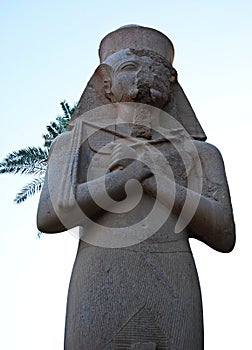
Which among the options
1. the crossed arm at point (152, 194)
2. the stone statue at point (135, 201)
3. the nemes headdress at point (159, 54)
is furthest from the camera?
the nemes headdress at point (159, 54)

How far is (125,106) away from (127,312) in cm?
186

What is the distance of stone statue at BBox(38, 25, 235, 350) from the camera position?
12.3 ft

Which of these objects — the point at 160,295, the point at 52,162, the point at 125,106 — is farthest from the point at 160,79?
the point at 160,295

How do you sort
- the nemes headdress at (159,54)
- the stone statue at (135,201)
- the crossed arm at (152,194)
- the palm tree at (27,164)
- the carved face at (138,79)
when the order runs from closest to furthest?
the stone statue at (135,201) → the crossed arm at (152,194) → the carved face at (138,79) → the nemes headdress at (159,54) → the palm tree at (27,164)

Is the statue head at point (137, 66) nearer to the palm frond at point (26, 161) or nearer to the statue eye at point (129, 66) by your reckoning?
the statue eye at point (129, 66)

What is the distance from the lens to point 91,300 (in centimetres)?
381

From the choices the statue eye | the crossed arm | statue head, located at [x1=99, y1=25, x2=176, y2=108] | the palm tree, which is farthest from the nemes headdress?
the palm tree

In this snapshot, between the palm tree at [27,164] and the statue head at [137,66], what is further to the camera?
the palm tree at [27,164]

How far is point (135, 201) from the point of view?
4.28 meters

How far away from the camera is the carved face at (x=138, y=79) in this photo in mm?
4824

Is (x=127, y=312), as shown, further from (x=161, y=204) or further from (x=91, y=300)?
(x=161, y=204)

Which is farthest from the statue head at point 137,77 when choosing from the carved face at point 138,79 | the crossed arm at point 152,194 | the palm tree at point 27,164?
the palm tree at point 27,164

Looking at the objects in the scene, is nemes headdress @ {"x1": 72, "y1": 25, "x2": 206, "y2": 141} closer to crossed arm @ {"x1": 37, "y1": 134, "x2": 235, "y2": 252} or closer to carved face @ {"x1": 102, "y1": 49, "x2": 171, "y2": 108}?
carved face @ {"x1": 102, "y1": 49, "x2": 171, "y2": 108}

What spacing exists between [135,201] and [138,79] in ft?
3.62
